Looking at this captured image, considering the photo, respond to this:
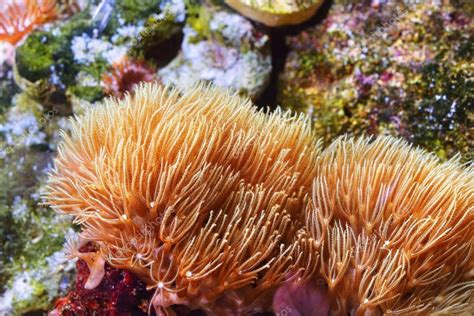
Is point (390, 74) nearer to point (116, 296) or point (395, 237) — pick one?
point (395, 237)

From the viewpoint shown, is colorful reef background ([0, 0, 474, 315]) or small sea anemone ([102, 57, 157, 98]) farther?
small sea anemone ([102, 57, 157, 98])

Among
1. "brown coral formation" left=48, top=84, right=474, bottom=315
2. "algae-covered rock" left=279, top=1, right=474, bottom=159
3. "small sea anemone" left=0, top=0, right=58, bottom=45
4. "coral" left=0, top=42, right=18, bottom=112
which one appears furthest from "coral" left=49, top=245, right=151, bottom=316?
"small sea anemone" left=0, top=0, right=58, bottom=45

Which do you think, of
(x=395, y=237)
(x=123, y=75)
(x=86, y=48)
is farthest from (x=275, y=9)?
(x=395, y=237)

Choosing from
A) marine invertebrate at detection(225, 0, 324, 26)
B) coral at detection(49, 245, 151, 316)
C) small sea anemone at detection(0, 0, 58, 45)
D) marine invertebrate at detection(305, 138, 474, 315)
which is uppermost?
marine invertebrate at detection(225, 0, 324, 26)

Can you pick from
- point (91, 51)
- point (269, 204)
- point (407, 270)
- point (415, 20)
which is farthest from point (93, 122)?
point (415, 20)

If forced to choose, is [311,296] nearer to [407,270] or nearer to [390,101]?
[407,270]

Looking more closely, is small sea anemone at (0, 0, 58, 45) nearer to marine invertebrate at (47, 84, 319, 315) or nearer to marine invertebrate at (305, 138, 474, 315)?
marine invertebrate at (47, 84, 319, 315)
